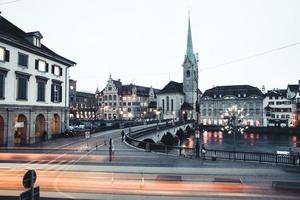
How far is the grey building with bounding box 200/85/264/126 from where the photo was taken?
123000 mm

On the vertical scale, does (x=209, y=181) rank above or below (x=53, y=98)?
below

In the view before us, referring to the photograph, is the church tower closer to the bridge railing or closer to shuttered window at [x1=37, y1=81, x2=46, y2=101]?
the bridge railing

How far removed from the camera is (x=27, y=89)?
3831 cm

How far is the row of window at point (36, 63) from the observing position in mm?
34141

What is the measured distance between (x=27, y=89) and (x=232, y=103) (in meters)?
102

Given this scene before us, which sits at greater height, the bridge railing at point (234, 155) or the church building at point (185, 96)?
the church building at point (185, 96)

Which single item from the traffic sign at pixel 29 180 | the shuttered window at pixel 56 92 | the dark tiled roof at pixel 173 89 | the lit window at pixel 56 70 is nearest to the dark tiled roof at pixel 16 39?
the lit window at pixel 56 70

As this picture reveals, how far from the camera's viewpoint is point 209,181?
18.0 meters

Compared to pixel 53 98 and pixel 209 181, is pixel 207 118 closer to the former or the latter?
pixel 53 98

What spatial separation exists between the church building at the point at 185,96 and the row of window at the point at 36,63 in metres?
86.4

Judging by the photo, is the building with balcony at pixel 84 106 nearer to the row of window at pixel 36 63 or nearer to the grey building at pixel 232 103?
the grey building at pixel 232 103

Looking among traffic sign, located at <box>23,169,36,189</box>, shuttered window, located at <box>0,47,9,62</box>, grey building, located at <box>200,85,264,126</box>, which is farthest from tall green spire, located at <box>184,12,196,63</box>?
traffic sign, located at <box>23,169,36,189</box>

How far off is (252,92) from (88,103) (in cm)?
7061

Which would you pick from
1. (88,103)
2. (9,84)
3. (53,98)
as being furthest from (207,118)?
(9,84)
